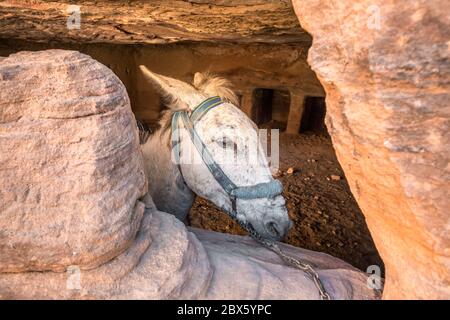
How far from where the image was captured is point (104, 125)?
1.27 meters

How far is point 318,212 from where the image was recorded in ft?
14.5

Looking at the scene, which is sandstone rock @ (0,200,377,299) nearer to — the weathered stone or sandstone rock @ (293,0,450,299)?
sandstone rock @ (293,0,450,299)

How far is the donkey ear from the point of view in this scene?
2057mm

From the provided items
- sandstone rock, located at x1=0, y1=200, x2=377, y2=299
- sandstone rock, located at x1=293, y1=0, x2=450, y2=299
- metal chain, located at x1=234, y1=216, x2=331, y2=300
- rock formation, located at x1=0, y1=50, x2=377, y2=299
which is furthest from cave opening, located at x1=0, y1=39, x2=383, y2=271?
rock formation, located at x1=0, y1=50, x2=377, y2=299

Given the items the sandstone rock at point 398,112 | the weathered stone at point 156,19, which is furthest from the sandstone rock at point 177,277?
the weathered stone at point 156,19

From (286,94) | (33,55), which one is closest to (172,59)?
(286,94)

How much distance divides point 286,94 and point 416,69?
6.33 metres

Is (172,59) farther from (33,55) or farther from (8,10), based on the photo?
(33,55)

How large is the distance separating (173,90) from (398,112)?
139 cm

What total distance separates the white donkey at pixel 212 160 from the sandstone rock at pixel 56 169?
2.23ft

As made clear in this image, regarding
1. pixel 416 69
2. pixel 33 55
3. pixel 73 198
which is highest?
pixel 416 69

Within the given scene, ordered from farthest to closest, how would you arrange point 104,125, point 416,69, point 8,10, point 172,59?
point 172,59 < point 8,10 < point 104,125 < point 416,69

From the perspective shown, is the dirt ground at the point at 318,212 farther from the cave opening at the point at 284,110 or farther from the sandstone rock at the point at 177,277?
the sandstone rock at the point at 177,277

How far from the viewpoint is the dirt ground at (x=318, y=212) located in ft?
12.2
